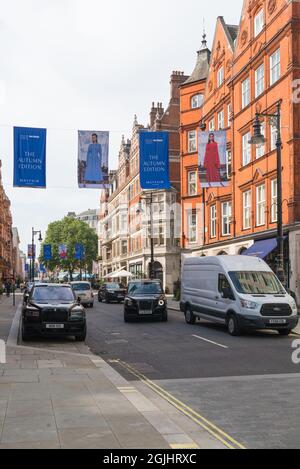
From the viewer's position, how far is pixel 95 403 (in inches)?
298

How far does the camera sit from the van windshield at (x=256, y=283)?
17.2 meters

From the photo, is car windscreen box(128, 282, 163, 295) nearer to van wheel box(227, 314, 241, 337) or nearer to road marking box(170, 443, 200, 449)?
van wheel box(227, 314, 241, 337)

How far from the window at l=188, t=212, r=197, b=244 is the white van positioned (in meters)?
23.5

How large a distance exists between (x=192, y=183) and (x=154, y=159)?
22.1 meters

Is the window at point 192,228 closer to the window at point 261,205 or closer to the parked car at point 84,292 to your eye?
the parked car at point 84,292

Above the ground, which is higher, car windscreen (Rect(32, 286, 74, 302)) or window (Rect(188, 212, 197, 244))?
window (Rect(188, 212, 197, 244))

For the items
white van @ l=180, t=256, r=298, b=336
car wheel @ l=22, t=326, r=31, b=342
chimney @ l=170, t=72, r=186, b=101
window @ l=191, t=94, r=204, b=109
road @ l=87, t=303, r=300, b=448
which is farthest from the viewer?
chimney @ l=170, t=72, r=186, b=101

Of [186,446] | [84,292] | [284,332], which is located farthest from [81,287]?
[186,446]

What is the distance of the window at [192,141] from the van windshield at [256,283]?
1118 inches

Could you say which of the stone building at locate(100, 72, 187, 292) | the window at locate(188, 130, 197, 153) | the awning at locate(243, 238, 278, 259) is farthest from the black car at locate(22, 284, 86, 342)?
the window at locate(188, 130, 197, 153)

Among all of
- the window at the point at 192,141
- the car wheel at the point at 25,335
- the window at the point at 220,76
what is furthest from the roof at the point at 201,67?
the car wheel at the point at 25,335

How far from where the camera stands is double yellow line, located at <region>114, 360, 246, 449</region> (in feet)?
19.4

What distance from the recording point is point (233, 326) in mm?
16844
